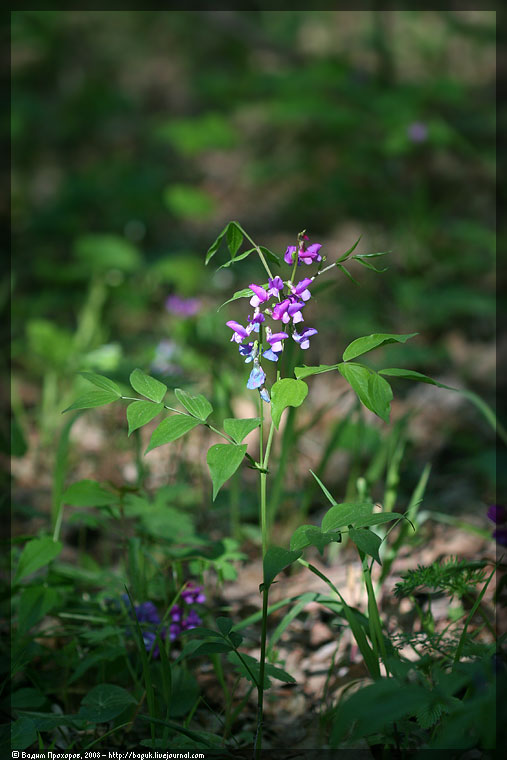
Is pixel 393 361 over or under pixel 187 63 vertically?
under


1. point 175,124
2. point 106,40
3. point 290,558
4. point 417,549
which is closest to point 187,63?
point 106,40

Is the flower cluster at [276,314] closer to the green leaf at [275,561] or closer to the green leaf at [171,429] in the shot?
the green leaf at [171,429]

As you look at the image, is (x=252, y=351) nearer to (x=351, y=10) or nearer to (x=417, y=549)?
(x=417, y=549)

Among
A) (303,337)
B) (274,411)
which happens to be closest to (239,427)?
(274,411)

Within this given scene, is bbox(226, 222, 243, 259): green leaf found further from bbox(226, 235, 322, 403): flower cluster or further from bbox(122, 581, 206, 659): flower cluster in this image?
bbox(122, 581, 206, 659): flower cluster

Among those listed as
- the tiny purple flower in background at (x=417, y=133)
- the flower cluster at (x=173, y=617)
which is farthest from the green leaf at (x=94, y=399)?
the tiny purple flower in background at (x=417, y=133)
